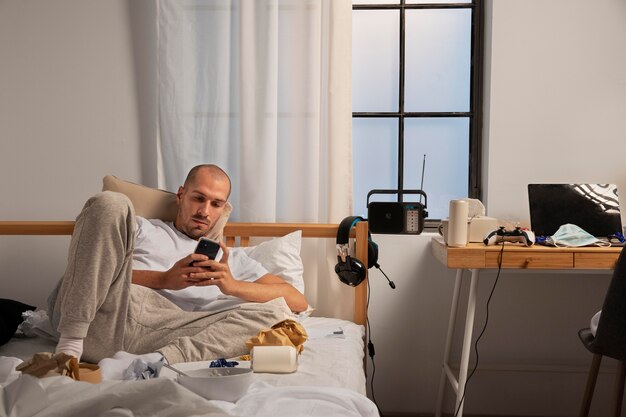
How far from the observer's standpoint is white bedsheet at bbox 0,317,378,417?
118 centimetres

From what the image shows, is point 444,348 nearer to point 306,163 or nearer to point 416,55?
point 306,163

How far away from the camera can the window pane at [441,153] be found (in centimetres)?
302

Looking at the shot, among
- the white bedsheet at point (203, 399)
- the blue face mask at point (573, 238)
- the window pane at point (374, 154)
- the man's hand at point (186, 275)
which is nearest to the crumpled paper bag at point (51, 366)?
the white bedsheet at point (203, 399)

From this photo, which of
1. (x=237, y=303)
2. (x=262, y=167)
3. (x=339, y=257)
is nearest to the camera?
(x=237, y=303)

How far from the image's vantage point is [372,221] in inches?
111

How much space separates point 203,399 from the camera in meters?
1.23

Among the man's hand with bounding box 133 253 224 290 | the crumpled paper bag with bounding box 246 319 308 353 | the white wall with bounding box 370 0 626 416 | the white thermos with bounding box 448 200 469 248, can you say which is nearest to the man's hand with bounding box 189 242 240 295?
the man's hand with bounding box 133 253 224 290

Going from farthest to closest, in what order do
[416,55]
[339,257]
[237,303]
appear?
[416,55], [339,257], [237,303]

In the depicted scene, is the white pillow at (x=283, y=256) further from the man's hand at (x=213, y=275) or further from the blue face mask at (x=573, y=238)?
the blue face mask at (x=573, y=238)

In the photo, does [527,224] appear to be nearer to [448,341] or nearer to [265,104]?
[448,341]

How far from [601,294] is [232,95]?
1.60m

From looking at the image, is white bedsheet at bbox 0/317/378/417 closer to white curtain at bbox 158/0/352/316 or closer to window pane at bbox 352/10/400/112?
white curtain at bbox 158/0/352/316

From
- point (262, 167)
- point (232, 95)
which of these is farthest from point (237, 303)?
point (232, 95)

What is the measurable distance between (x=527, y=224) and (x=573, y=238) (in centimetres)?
35
